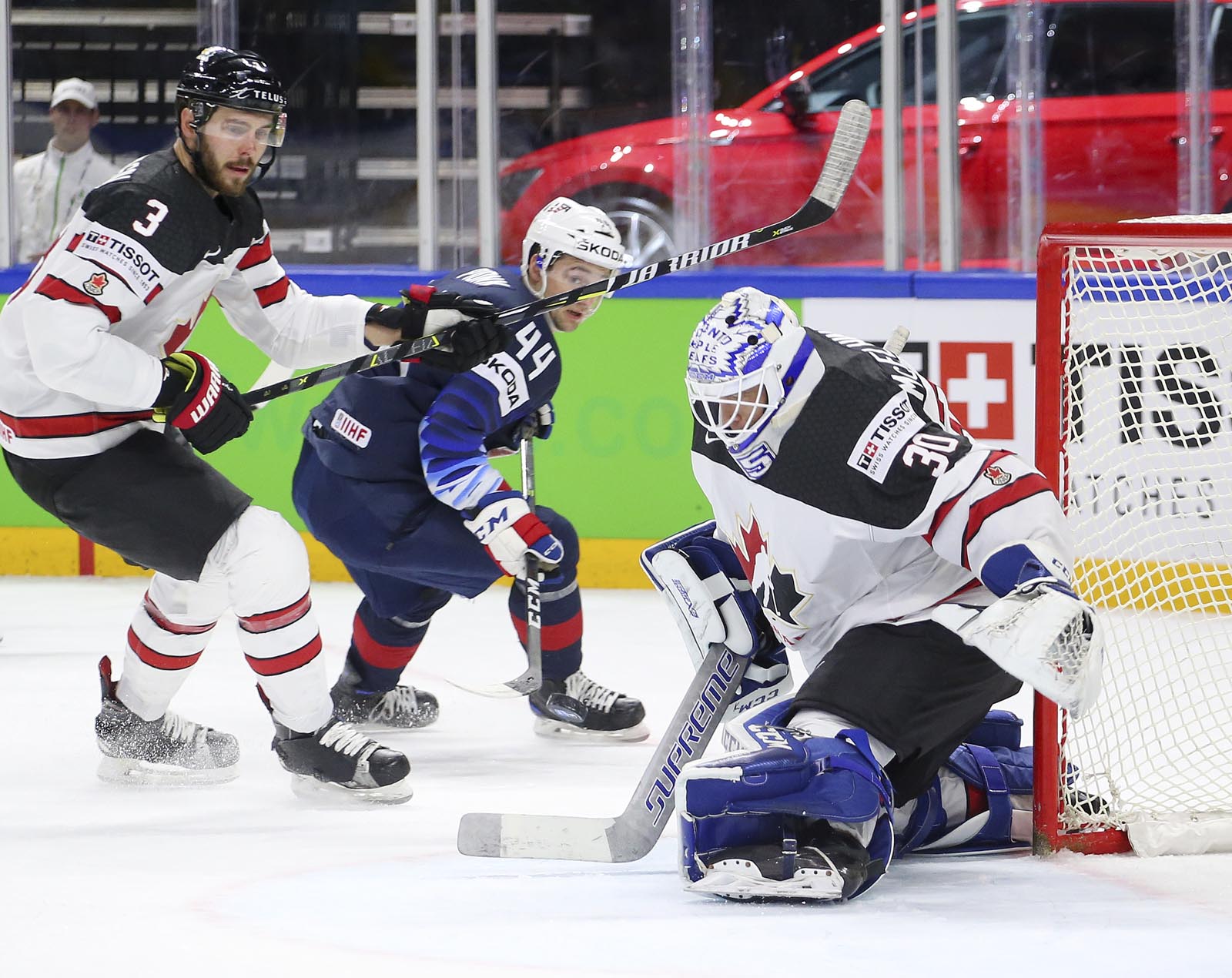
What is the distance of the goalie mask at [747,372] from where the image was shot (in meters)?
2.20

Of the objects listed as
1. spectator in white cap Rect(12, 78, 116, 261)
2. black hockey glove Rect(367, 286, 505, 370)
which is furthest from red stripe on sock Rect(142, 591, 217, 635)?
spectator in white cap Rect(12, 78, 116, 261)

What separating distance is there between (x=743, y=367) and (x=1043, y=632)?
19.6 inches

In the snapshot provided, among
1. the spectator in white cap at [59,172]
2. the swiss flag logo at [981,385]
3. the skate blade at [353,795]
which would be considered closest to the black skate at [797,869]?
the skate blade at [353,795]

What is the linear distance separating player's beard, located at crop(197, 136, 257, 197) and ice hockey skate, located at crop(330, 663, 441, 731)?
105 centimetres

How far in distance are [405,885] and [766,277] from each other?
2894 millimetres

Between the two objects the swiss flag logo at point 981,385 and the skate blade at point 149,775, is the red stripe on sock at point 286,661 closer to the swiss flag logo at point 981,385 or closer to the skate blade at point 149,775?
the skate blade at point 149,775

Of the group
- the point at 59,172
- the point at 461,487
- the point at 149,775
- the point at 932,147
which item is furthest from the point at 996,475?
the point at 59,172

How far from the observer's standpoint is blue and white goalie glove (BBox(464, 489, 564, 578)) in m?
3.01

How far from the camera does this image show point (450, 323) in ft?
10.2

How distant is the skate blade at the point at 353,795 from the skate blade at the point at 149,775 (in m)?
0.23

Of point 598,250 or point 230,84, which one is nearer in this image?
point 230,84

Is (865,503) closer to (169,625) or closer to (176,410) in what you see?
(176,410)

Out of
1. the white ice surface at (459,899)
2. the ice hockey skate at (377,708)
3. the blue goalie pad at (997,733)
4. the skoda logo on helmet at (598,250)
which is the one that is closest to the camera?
the white ice surface at (459,899)

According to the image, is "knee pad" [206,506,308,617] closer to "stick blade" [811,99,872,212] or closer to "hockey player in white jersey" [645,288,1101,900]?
"hockey player in white jersey" [645,288,1101,900]
